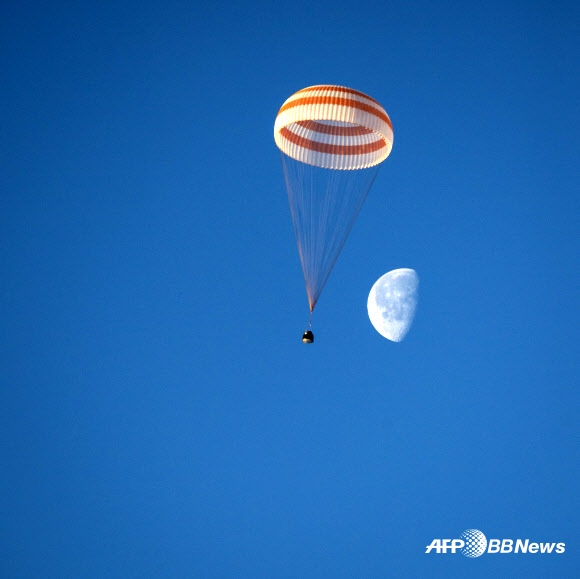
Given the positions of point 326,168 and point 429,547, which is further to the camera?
point 429,547

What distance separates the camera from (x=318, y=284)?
10906 millimetres

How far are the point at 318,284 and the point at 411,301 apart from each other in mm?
3702

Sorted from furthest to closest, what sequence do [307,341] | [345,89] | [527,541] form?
[527,541] → [307,341] → [345,89]

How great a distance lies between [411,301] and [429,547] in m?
5.57

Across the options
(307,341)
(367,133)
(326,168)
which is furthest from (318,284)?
(367,133)

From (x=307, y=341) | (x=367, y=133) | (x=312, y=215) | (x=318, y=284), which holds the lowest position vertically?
(x=307, y=341)

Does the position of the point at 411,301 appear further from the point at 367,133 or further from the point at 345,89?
the point at 345,89

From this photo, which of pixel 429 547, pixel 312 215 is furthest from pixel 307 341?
pixel 429 547

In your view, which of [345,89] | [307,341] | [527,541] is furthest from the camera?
[527,541]

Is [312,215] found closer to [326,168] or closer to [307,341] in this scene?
[326,168]

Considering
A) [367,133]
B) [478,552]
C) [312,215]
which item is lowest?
Answer: [478,552]

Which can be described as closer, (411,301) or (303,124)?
(303,124)

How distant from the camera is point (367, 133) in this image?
416 inches

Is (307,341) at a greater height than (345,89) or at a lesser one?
lesser
